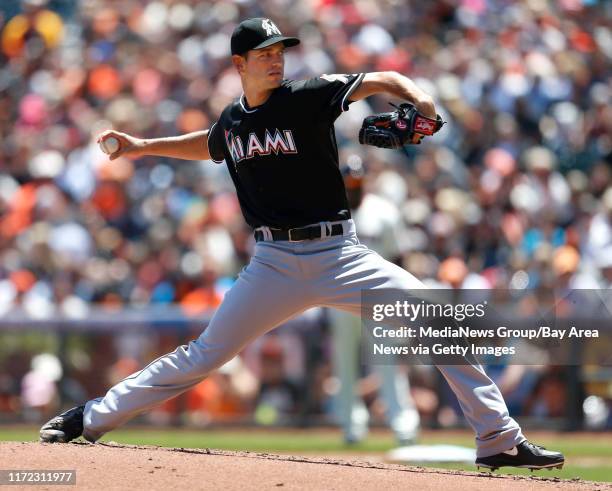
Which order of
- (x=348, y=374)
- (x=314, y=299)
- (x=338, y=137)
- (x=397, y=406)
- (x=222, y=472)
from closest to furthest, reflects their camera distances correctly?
(x=222, y=472) → (x=314, y=299) → (x=397, y=406) → (x=348, y=374) → (x=338, y=137)

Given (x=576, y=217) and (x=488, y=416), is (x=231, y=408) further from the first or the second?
(x=488, y=416)

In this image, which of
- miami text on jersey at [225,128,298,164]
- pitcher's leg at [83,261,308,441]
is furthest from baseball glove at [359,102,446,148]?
pitcher's leg at [83,261,308,441]

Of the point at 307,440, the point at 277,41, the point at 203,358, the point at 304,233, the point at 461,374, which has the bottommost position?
the point at 307,440

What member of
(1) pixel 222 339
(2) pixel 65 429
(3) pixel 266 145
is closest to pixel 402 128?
(3) pixel 266 145

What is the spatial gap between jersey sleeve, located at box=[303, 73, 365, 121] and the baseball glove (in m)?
0.20

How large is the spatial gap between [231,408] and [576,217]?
12.8ft

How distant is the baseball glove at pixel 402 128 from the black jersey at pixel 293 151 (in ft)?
0.71

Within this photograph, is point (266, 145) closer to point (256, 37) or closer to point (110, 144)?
point (256, 37)

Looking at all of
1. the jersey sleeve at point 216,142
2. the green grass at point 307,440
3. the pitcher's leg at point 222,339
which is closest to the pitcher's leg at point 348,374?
the green grass at point 307,440

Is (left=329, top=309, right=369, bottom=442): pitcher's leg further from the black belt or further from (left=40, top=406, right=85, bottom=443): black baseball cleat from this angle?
the black belt

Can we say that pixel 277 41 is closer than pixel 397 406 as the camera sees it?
Yes

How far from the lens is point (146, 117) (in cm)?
1347

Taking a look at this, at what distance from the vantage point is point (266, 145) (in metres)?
5.73

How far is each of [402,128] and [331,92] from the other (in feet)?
1.31
